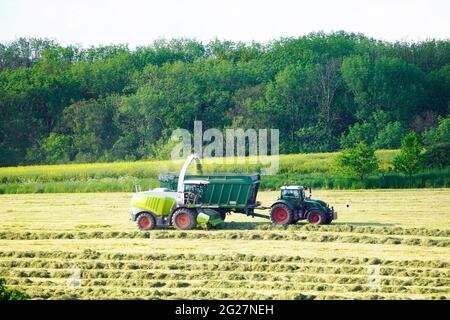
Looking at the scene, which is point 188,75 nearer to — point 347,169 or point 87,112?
point 87,112

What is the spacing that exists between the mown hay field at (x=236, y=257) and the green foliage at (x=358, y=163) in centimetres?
781

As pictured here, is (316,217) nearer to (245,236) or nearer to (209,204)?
(245,236)

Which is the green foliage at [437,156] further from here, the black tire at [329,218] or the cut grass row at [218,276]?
the cut grass row at [218,276]

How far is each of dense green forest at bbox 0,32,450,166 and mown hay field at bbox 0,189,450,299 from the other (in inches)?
958

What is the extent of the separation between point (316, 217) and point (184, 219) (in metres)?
3.95

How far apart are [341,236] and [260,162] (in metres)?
22.5

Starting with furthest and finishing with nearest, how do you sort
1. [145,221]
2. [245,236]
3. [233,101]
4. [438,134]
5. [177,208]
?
[233,101]
[438,134]
[145,221]
[177,208]
[245,236]

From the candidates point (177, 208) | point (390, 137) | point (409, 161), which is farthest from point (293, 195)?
point (390, 137)

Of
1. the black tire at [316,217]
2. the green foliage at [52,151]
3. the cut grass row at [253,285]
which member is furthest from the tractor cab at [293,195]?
the green foliage at [52,151]

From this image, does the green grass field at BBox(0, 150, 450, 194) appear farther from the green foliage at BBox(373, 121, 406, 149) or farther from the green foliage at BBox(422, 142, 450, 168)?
the green foliage at BBox(373, 121, 406, 149)

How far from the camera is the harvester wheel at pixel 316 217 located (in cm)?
2970

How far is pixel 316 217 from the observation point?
29.8 m

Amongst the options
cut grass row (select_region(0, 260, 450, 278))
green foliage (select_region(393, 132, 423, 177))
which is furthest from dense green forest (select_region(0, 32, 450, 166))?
cut grass row (select_region(0, 260, 450, 278))

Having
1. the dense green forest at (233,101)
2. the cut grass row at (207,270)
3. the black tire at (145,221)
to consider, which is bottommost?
the cut grass row at (207,270)
